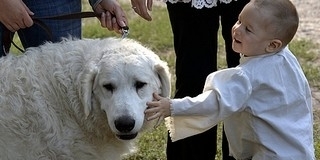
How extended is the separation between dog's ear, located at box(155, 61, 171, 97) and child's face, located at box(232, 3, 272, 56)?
0.43 meters

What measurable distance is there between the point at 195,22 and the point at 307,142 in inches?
40.6

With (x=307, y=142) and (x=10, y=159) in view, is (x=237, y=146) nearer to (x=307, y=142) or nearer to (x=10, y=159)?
(x=307, y=142)

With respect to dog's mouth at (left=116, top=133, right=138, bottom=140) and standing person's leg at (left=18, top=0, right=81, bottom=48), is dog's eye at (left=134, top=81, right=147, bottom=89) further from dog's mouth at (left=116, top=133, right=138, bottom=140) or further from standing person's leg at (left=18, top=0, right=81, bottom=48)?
standing person's leg at (left=18, top=0, right=81, bottom=48)

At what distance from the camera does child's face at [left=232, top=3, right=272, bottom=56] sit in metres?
3.45

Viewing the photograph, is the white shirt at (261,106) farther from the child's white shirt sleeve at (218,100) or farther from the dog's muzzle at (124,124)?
the dog's muzzle at (124,124)

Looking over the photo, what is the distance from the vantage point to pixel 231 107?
341 cm

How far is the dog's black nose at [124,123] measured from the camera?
3.45m

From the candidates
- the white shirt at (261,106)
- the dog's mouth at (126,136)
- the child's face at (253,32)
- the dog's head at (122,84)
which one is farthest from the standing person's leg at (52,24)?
the child's face at (253,32)

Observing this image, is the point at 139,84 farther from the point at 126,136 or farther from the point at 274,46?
the point at 274,46

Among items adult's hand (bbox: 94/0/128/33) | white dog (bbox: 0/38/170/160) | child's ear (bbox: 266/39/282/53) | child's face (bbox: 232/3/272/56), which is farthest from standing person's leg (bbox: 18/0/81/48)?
child's ear (bbox: 266/39/282/53)

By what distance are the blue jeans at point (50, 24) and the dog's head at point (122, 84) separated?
498 mm

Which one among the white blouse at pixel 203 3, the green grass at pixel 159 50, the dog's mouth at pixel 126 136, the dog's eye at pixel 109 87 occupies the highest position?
the white blouse at pixel 203 3

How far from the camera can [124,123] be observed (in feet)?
11.3

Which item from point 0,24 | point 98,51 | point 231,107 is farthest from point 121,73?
point 0,24
